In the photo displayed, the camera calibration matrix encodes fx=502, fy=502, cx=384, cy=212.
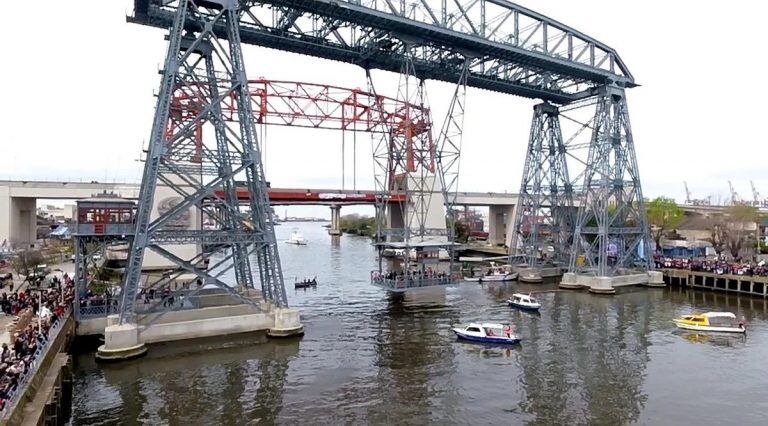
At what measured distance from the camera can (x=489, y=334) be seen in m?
29.1

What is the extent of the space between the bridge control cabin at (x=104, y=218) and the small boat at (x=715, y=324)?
3444 centimetres

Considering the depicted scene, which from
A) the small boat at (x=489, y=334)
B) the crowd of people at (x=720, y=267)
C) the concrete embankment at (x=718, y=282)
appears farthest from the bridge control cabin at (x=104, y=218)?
the crowd of people at (x=720, y=267)

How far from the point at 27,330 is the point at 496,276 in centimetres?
4345

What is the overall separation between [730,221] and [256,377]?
2904 inches

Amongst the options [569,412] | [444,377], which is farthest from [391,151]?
[569,412]

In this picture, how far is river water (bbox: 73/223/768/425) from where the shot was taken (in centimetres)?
1884

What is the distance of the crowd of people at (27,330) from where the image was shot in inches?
637

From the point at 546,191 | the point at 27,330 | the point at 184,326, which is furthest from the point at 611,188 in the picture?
the point at 27,330

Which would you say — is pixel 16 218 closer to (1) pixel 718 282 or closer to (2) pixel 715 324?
(2) pixel 715 324

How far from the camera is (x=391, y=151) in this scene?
3991 cm

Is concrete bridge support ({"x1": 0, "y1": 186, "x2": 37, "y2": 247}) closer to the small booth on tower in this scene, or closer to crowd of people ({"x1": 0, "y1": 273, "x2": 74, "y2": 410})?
crowd of people ({"x1": 0, "y1": 273, "x2": 74, "y2": 410})

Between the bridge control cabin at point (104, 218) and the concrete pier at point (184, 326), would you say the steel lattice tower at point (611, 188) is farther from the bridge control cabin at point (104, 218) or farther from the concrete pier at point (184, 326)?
the bridge control cabin at point (104, 218)

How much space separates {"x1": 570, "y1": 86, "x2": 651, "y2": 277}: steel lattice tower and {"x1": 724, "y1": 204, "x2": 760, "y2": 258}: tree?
70.6 feet

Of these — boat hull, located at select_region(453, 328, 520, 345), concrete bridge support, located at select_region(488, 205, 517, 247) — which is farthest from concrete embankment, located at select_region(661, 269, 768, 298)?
concrete bridge support, located at select_region(488, 205, 517, 247)
